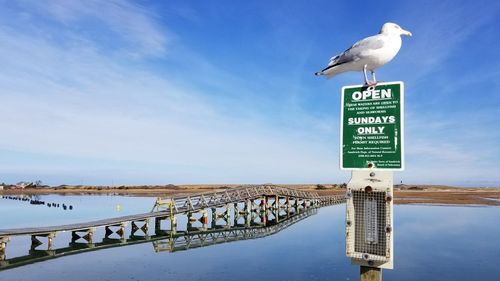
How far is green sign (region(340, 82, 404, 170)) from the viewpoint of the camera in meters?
5.86

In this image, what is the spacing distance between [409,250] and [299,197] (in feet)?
104

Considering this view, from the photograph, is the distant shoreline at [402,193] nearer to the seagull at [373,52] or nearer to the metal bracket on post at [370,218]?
the seagull at [373,52]

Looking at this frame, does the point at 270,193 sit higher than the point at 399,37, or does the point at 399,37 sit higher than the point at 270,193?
the point at 399,37

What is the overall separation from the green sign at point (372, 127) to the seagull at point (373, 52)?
27 cm

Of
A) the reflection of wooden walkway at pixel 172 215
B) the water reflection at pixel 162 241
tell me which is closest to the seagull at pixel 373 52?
the water reflection at pixel 162 241

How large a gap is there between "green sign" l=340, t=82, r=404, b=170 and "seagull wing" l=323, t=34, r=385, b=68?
0.65 meters

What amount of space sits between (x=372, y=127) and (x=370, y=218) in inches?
54.4

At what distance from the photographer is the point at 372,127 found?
19.8ft

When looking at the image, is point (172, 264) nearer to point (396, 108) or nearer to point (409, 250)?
point (409, 250)

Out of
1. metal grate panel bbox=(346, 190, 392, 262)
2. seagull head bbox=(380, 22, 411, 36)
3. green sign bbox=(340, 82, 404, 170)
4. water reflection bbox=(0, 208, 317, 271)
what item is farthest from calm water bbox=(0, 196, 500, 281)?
seagull head bbox=(380, 22, 411, 36)

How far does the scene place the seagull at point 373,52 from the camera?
20.9 feet

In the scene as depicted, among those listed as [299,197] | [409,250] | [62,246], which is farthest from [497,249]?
[299,197]

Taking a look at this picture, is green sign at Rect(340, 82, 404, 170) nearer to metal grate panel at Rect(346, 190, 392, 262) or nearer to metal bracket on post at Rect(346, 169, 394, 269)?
metal bracket on post at Rect(346, 169, 394, 269)

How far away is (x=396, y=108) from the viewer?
589cm
